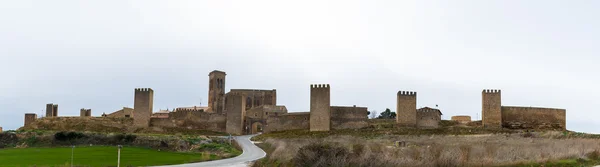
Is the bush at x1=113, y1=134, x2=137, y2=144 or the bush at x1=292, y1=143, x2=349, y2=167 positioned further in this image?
the bush at x1=113, y1=134, x2=137, y2=144

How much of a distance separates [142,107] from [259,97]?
17.4 m

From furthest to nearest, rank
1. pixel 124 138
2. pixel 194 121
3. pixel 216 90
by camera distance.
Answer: pixel 216 90 → pixel 194 121 → pixel 124 138

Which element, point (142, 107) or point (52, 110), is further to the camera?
point (52, 110)

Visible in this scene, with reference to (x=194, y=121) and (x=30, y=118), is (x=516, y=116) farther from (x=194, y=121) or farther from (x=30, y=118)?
(x=30, y=118)

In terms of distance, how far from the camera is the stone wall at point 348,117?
43219 mm

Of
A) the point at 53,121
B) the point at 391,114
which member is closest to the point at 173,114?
the point at 53,121

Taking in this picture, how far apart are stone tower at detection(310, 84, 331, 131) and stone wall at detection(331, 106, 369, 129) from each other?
92 cm

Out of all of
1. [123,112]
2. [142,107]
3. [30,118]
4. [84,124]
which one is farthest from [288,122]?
[30,118]

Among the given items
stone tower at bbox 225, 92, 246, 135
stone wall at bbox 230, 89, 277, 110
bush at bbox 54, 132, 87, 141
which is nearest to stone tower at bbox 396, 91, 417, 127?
stone tower at bbox 225, 92, 246, 135

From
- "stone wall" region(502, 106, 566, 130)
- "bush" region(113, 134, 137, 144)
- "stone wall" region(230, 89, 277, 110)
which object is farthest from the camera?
"stone wall" region(230, 89, 277, 110)

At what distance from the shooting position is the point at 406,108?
139 ft

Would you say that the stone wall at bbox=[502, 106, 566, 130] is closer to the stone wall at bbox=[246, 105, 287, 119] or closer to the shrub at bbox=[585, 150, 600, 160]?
the stone wall at bbox=[246, 105, 287, 119]

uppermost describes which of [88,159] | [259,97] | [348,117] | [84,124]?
[259,97]

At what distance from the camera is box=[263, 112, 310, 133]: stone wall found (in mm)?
44469
